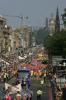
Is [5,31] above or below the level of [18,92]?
below

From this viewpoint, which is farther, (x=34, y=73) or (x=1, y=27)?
(x=1, y=27)

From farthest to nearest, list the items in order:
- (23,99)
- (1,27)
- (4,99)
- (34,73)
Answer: (1,27) < (34,73) < (23,99) < (4,99)

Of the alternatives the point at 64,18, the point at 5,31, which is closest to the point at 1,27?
the point at 5,31

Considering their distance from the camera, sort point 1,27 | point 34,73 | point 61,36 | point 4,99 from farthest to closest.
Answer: point 1,27 < point 61,36 < point 34,73 < point 4,99

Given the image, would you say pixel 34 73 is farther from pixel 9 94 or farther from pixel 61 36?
pixel 9 94

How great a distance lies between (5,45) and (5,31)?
14.5 feet

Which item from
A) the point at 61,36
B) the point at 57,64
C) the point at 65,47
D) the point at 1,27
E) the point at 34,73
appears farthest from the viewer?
the point at 1,27

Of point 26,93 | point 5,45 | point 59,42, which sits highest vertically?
point 26,93

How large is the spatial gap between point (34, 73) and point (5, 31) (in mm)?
106601

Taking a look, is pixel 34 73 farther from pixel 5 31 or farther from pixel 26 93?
pixel 5 31

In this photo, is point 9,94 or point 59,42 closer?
point 9,94

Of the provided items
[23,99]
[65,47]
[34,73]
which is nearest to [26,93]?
[23,99]

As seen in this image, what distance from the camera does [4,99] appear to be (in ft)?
88.1

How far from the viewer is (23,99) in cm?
2898
